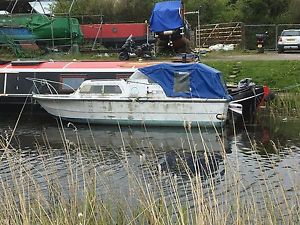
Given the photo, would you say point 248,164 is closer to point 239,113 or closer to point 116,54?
point 239,113

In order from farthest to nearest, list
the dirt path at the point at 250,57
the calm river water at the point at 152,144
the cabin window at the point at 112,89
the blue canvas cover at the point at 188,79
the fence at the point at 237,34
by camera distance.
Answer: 1. the fence at the point at 237,34
2. the dirt path at the point at 250,57
3. the cabin window at the point at 112,89
4. the blue canvas cover at the point at 188,79
5. the calm river water at the point at 152,144

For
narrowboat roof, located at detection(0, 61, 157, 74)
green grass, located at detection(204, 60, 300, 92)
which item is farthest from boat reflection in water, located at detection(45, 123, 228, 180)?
green grass, located at detection(204, 60, 300, 92)

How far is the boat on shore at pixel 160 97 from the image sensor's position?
65.3 feet

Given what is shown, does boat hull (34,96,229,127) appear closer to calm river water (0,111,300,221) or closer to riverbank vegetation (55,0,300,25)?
calm river water (0,111,300,221)

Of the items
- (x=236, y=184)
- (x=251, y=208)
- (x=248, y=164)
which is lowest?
(x=248, y=164)

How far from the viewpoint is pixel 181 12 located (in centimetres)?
3155

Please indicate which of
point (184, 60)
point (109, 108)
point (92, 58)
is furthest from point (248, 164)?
point (92, 58)

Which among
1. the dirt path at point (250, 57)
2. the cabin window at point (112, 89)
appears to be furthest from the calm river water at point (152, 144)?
the dirt path at point (250, 57)

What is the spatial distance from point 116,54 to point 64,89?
967cm

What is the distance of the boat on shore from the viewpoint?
19.9 meters

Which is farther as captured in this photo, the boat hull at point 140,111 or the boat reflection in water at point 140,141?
the boat hull at point 140,111

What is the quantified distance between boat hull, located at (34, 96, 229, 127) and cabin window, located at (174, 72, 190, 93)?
0.51 metres

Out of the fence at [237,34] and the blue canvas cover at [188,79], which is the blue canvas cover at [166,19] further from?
the blue canvas cover at [188,79]

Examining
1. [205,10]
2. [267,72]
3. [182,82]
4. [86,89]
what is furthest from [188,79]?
[205,10]
